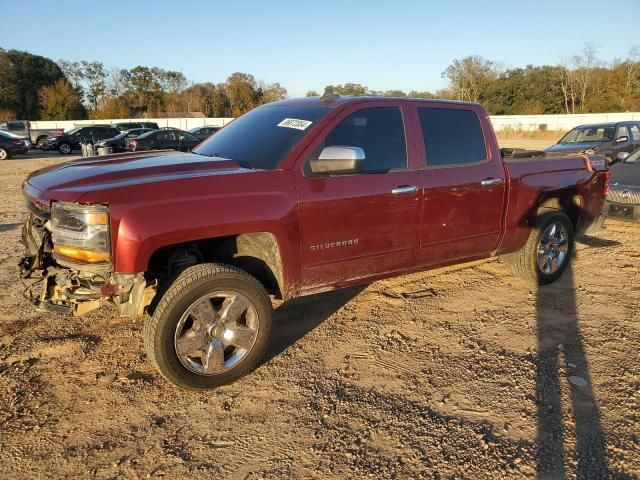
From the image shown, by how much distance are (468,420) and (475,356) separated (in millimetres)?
882

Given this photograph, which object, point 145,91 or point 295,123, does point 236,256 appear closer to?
point 295,123

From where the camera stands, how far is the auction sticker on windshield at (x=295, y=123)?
→ 3812 millimetres

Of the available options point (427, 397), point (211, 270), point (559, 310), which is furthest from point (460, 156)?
point (211, 270)

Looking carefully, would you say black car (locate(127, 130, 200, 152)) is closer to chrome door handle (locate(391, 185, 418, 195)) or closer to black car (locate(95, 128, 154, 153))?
black car (locate(95, 128, 154, 153))

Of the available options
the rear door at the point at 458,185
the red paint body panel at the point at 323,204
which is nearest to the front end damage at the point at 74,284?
the red paint body panel at the point at 323,204

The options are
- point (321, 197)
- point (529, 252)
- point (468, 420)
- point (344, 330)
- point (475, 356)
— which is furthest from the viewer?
point (529, 252)

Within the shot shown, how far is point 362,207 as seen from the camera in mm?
3762

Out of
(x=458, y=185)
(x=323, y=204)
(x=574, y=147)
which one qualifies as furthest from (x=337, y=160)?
(x=574, y=147)

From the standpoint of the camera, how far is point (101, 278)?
10.4ft

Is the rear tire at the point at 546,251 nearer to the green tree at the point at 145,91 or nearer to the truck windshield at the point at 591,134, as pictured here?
the truck windshield at the point at 591,134

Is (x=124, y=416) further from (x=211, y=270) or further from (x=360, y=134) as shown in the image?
(x=360, y=134)

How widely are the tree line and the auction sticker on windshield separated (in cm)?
5890

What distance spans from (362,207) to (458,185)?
108cm

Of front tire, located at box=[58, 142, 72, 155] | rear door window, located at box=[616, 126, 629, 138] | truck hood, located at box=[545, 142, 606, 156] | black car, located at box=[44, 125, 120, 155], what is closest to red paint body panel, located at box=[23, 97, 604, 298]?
truck hood, located at box=[545, 142, 606, 156]
